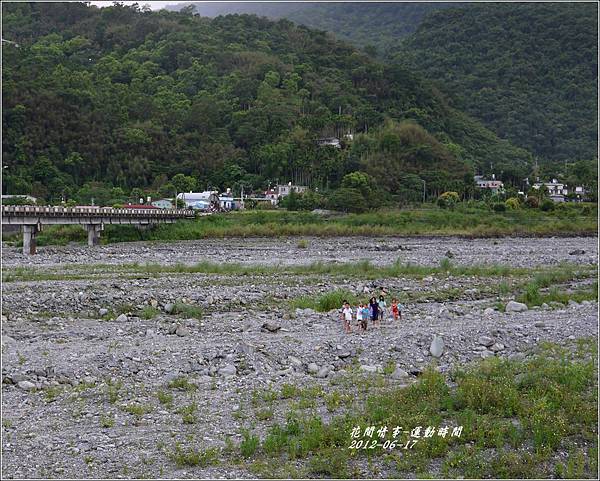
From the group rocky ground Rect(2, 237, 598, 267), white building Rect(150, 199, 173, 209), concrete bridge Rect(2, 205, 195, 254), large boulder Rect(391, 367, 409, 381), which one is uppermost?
white building Rect(150, 199, 173, 209)

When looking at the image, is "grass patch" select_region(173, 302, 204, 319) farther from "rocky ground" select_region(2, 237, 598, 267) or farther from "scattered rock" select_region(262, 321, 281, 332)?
"rocky ground" select_region(2, 237, 598, 267)

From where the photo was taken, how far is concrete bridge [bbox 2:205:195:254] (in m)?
37.4

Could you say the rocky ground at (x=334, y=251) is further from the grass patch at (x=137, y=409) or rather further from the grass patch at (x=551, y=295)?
the grass patch at (x=137, y=409)

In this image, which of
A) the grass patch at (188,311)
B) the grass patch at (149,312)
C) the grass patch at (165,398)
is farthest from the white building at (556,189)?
the grass patch at (165,398)

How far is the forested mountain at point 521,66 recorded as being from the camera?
424ft

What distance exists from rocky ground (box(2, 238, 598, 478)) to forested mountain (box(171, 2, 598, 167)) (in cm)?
10605

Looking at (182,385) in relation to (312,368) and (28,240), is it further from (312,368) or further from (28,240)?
(28,240)

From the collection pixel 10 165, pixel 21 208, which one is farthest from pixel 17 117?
pixel 21 208

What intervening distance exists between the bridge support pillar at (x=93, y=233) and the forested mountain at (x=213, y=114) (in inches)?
908

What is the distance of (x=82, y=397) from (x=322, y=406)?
145 inches

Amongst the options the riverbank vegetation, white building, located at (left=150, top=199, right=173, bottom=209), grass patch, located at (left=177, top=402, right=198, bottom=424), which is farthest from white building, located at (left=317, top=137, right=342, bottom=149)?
grass patch, located at (left=177, top=402, right=198, bottom=424)

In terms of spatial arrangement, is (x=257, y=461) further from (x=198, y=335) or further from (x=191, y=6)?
(x=191, y=6)

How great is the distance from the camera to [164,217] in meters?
52.8

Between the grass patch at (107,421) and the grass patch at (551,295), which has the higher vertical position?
the grass patch at (551,295)
